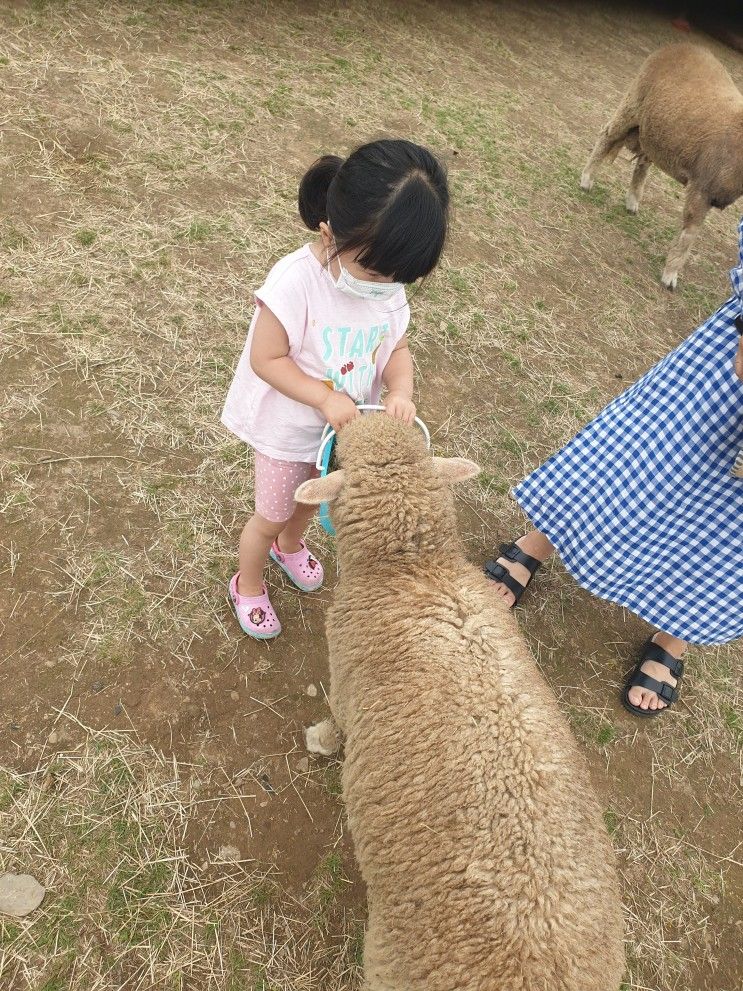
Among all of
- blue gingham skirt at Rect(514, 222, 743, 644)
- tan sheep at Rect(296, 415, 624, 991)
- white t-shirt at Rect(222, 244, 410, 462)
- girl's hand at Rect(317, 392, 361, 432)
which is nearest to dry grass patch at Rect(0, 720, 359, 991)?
tan sheep at Rect(296, 415, 624, 991)

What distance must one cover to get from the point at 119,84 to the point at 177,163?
108cm

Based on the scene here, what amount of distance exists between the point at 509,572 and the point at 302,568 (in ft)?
3.47

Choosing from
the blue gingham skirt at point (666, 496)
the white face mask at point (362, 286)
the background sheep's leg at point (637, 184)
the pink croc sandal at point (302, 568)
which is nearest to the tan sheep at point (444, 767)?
the white face mask at point (362, 286)

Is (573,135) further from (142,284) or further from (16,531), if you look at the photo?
(16,531)

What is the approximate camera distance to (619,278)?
16.8ft

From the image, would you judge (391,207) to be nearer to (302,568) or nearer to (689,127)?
(302,568)

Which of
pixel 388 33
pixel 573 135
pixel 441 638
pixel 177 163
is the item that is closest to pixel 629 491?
pixel 441 638

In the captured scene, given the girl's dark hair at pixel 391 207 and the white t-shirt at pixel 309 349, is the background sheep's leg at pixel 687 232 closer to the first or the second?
the white t-shirt at pixel 309 349

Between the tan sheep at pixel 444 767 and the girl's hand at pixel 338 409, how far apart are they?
0.10 feet

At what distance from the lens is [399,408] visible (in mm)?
1888

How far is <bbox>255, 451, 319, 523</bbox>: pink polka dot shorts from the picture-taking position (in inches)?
77.3

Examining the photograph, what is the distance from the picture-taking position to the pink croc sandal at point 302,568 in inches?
102

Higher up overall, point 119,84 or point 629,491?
point 629,491

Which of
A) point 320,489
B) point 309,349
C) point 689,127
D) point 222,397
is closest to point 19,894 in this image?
point 320,489
